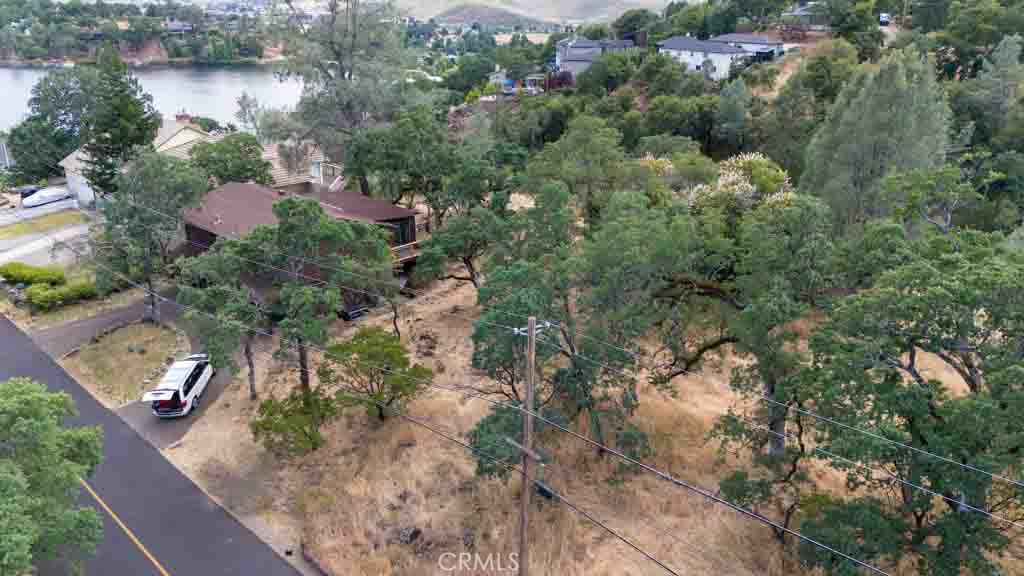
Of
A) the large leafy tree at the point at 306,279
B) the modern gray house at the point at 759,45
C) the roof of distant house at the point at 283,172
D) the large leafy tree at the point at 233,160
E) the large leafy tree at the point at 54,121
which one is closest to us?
the large leafy tree at the point at 306,279

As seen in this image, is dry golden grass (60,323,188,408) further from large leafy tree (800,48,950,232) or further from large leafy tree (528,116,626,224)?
large leafy tree (800,48,950,232)

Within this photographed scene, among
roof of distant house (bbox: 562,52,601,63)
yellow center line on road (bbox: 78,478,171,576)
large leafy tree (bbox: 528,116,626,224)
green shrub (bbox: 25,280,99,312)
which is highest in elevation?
roof of distant house (bbox: 562,52,601,63)

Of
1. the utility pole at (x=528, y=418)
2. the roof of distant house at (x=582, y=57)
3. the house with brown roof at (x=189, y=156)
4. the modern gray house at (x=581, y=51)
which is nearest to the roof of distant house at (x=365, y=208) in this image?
the house with brown roof at (x=189, y=156)

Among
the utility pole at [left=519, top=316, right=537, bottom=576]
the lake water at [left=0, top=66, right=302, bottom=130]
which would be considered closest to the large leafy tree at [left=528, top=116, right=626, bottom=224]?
the utility pole at [left=519, top=316, right=537, bottom=576]

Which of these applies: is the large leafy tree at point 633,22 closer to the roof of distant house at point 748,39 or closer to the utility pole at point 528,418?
the roof of distant house at point 748,39

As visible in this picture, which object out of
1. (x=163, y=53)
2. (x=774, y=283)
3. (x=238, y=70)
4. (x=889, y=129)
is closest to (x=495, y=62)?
(x=238, y=70)

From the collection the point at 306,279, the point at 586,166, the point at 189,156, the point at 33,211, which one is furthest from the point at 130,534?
the point at 33,211

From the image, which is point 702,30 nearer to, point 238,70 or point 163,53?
point 238,70
